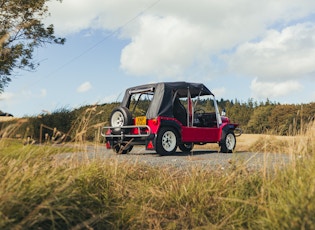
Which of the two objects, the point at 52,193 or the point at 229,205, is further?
the point at 229,205

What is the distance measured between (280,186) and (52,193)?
211cm

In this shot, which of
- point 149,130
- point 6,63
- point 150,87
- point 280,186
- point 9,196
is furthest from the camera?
point 6,63

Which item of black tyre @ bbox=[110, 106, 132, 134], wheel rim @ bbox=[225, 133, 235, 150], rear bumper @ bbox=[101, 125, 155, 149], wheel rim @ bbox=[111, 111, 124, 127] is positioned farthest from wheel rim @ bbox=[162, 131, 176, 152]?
wheel rim @ bbox=[225, 133, 235, 150]


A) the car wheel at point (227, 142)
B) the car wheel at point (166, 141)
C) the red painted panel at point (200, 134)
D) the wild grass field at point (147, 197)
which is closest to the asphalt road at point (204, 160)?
the wild grass field at point (147, 197)

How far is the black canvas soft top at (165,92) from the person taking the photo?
9.41 m

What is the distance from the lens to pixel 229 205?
4020 millimetres

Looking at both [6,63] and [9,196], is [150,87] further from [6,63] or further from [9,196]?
[6,63]

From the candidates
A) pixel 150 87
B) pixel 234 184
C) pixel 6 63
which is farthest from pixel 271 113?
pixel 234 184

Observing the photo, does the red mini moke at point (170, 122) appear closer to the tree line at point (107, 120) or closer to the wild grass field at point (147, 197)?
the tree line at point (107, 120)

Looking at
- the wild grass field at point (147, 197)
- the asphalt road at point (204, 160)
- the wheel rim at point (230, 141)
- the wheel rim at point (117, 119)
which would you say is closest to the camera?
the wild grass field at point (147, 197)

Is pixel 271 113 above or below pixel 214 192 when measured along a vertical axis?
above

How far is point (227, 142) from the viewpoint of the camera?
10773 mm

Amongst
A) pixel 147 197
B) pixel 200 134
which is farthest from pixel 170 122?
pixel 147 197

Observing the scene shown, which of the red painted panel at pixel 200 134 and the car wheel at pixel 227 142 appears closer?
the red painted panel at pixel 200 134
